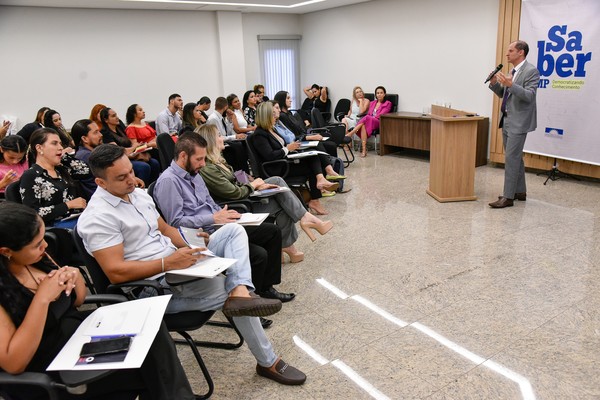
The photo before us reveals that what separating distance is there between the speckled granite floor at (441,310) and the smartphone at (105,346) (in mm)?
841

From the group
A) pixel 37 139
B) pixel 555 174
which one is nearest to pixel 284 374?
pixel 37 139

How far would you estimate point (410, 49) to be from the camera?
8.20 m

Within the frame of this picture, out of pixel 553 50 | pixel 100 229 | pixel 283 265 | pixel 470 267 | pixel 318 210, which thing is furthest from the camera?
pixel 553 50

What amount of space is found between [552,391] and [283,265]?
2131mm

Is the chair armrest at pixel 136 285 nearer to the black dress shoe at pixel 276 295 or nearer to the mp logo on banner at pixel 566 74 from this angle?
the black dress shoe at pixel 276 295

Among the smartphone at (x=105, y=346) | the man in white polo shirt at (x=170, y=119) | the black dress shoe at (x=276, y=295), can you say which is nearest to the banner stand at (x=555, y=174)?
the black dress shoe at (x=276, y=295)

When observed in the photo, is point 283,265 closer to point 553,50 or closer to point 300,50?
point 553,50

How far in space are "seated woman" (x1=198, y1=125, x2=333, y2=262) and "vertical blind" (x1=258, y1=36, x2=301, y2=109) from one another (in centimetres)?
727

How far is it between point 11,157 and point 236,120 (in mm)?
3761

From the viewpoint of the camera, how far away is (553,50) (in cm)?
578

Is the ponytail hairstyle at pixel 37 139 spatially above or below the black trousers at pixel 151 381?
above

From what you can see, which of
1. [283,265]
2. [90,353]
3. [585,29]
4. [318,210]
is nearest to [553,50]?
[585,29]

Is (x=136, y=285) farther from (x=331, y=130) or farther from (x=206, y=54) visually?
(x=206, y=54)

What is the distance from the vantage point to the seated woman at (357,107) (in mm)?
8719
